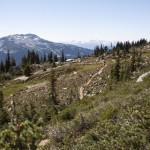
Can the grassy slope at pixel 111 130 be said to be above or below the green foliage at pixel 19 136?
below

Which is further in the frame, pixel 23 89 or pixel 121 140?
pixel 23 89

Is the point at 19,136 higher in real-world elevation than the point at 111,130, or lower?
higher

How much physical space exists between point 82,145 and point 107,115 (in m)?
4.76

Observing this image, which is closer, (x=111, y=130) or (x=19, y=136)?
(x=19, y=136)

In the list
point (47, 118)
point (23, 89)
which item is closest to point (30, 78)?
point (23, 89)

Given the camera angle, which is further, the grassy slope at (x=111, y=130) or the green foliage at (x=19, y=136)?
the grassy slope at (x=111, y=130)

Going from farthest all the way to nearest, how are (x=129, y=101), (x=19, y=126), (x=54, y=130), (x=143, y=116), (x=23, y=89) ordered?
(x=23, y=89), (x=129, y=101), (x=54, y=130), (x=143, y=116), (x=19, y=126)

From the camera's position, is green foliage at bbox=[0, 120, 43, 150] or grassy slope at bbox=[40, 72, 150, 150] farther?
grassy slope at bbox=[40, 72, 150, 150]

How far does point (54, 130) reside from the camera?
19.4 metres

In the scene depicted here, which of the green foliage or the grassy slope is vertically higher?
the green foliage

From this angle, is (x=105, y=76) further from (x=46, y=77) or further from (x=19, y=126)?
(x=19, y=126)

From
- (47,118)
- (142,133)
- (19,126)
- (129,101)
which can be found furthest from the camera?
(47,118)

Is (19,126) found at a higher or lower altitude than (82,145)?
higher

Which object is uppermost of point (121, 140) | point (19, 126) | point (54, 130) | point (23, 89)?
point (19, 126)
